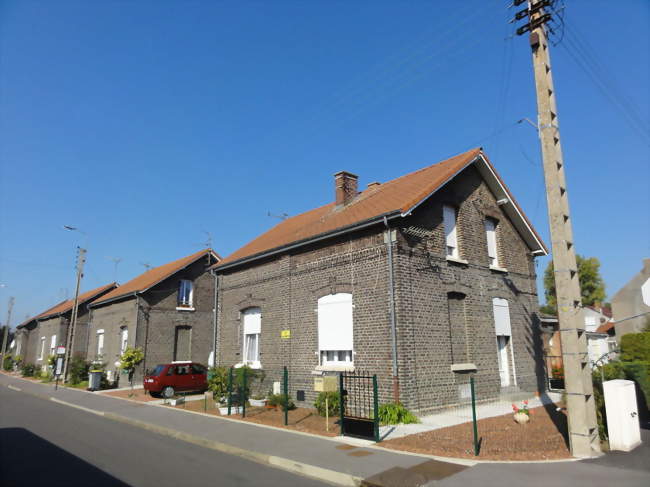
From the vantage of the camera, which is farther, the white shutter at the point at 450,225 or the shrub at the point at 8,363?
the shrub at the point at 8,363

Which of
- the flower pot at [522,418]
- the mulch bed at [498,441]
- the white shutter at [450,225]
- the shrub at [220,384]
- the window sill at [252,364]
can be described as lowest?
the mulch bed at [498,441]

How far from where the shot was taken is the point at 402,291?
1195 centimetres

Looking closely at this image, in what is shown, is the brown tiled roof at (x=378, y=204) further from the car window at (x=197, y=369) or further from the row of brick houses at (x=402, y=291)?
the car window at (x=197, y=369)

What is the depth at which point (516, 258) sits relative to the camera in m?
17.2

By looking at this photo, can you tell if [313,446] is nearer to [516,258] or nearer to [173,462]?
[173,462]

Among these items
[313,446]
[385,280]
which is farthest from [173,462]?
[385,280]

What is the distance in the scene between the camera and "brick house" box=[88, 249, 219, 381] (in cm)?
2480

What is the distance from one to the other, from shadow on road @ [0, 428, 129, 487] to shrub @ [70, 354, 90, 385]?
61.7 ft

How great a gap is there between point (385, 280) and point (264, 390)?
22.0 feet

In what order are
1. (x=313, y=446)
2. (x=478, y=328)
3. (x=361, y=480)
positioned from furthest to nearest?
(x=478, y=328) → (x=313, y=446) → (x=361, y=480)

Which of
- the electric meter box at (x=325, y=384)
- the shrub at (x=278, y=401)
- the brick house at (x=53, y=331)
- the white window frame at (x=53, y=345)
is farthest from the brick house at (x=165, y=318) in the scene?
the electric meter box at (x=325, y=384)

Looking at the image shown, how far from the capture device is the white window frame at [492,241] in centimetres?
1625

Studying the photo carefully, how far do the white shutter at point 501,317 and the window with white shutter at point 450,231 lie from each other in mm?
2474

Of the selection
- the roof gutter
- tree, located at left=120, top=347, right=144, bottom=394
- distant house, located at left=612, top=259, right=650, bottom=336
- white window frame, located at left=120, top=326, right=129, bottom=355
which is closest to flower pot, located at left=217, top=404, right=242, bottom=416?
the roof gutter
